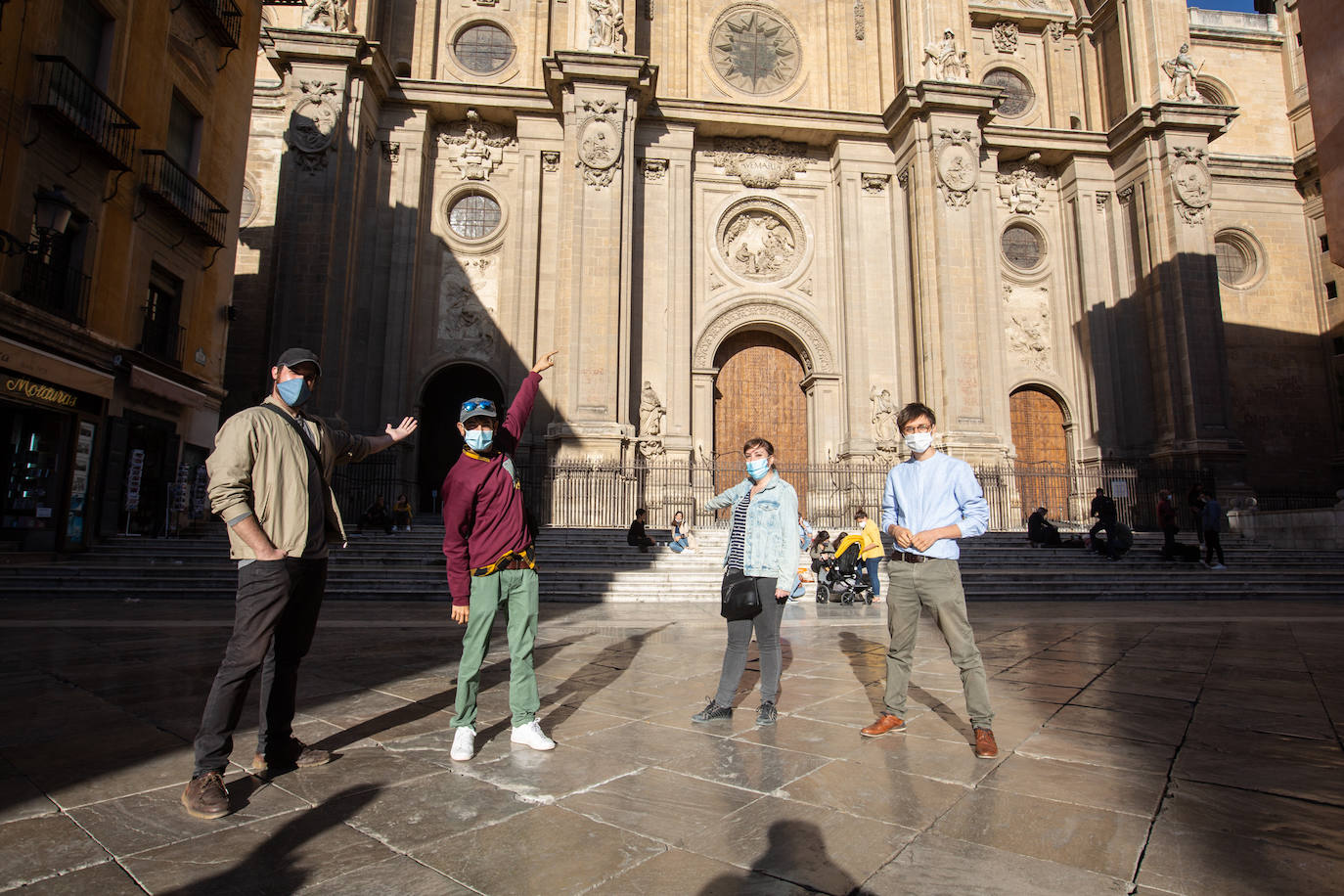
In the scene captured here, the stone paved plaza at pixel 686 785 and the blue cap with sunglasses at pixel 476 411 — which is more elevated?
the blue cap with sunglasses at pixel 476 411

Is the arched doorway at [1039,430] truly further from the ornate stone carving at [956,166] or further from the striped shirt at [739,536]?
the striped shirt at [739,536]

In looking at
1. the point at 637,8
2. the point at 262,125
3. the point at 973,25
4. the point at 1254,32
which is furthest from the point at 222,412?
the point at 1254,32

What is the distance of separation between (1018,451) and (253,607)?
23.2m

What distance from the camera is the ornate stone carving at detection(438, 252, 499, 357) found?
20.6 m

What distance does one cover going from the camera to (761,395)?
22219mm

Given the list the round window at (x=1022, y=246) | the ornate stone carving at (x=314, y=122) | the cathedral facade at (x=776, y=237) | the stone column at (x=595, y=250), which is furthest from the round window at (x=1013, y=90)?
the ornate stone carving at (x=314, y=122)

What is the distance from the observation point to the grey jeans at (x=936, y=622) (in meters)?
3.71

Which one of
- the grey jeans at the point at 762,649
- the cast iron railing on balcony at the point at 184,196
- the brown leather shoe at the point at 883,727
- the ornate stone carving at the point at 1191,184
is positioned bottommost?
the brown leather shoe at the point at 883,727

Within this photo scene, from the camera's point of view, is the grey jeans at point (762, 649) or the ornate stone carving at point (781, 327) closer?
the grey jeans at point (762, 649)

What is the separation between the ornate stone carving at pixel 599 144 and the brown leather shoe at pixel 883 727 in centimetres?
1763

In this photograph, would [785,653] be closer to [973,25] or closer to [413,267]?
[413,267]

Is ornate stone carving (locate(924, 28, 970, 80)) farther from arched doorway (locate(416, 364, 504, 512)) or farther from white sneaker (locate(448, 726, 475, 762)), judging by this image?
white sneaker (locate(448, 726, 475, 762))

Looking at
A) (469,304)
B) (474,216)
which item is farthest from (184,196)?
(474,216)

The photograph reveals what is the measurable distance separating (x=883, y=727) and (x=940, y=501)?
1.23 meters
